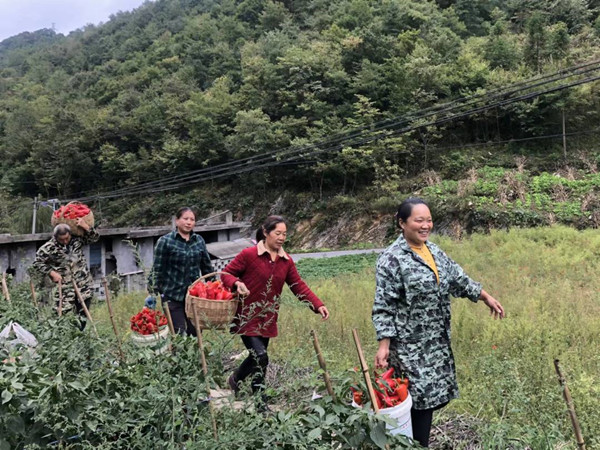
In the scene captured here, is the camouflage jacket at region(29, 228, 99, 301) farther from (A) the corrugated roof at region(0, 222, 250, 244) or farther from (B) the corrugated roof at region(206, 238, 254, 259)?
(B) the corrugated roof at region(206, 238, 254, 259)

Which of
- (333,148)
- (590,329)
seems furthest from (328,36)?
(590,329)

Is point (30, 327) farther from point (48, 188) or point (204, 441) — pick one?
point (48, 188)

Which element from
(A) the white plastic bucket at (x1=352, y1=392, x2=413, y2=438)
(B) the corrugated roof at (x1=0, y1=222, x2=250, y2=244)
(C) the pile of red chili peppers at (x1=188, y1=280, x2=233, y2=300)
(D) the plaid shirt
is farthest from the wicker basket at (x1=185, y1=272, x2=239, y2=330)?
(B) the corrugated roof at (x1=0, y1=222, x2=250, y2=244)

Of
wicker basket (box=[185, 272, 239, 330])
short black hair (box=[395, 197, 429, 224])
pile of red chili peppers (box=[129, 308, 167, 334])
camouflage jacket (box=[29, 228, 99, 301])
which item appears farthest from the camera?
camouflage jacket (box=[29, 228, 99, 301])

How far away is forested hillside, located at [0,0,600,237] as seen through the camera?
19.9 meters

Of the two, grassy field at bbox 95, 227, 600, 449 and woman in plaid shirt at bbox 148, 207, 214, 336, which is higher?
woman in plaid shirt at bbox 148, 207, 214, 336

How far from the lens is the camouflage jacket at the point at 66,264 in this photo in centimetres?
416

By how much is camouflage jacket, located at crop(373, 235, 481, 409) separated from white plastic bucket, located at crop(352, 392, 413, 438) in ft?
0.60

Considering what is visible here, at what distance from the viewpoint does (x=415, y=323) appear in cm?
231

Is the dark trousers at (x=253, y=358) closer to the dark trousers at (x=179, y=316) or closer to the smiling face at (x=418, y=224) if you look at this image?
the dark trousers at (x=179, y=316)

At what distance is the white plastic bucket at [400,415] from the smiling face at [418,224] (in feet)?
2.66

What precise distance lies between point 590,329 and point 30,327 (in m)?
5.17

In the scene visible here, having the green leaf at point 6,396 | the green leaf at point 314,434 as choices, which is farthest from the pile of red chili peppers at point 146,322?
the green leaf at point 314,434

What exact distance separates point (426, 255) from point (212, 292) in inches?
60.7
